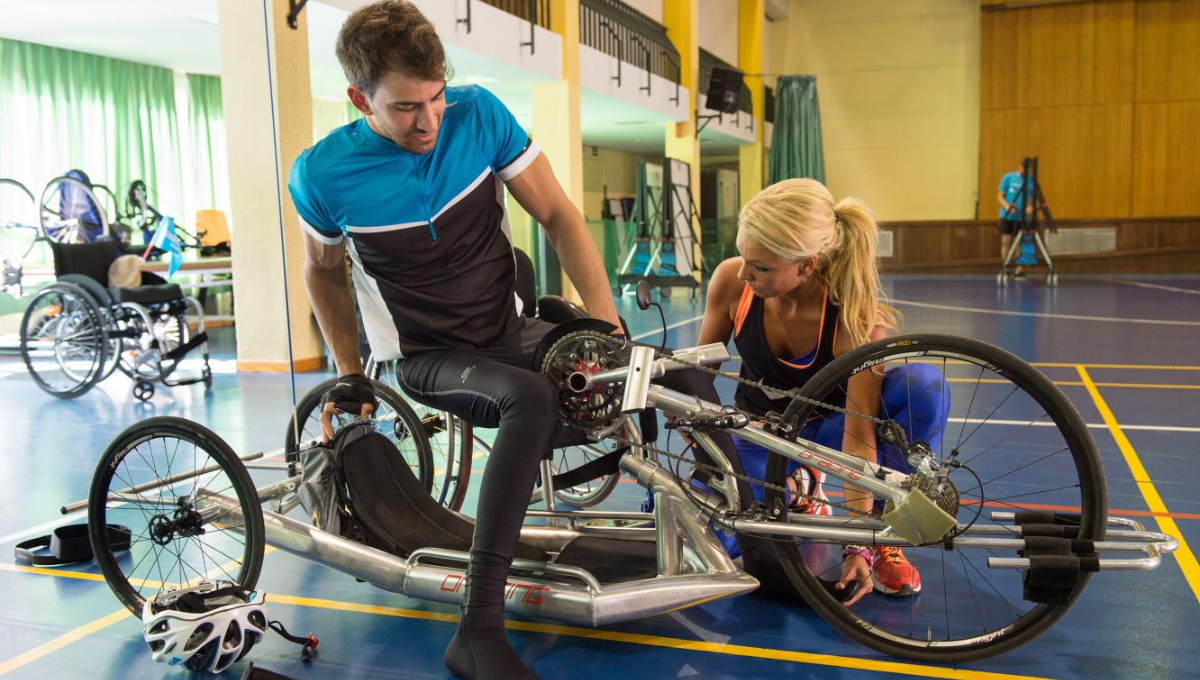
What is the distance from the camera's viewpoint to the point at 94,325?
185 inches

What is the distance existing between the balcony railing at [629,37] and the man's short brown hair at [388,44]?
806 cm

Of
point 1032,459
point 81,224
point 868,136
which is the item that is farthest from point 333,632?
point 868,136

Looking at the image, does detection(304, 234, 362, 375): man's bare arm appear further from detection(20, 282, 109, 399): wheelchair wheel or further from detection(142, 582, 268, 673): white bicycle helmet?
detection(20, 282, 109, 399): wheelchair wheel

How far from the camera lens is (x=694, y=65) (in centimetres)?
1246

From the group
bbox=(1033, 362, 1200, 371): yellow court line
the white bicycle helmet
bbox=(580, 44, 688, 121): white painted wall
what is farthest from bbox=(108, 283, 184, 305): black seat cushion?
bbox=(580, 44, 688, 121): white painted wall

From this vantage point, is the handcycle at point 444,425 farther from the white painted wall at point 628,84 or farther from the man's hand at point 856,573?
the white painted wall at point 628,84

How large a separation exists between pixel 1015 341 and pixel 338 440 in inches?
198

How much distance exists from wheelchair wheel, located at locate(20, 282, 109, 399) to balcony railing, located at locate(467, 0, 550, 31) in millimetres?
3907

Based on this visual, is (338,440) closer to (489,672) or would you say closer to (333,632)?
(333,632)

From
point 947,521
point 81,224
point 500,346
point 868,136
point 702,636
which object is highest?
point 868,136

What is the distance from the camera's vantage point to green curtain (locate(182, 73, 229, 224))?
9969 mm

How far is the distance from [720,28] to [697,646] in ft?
47.6

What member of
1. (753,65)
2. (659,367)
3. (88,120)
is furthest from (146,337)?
(753,65)

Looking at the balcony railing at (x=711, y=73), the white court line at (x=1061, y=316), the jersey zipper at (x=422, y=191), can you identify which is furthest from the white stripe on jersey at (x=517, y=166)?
the balcony railing at (x=711, y=73)
